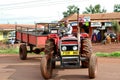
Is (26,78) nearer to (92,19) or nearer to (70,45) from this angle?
(70,45)

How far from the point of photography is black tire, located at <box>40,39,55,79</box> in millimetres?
11836

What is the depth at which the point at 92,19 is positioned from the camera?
54406 millimetres

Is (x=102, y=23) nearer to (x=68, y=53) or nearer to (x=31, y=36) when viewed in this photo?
(x=31, y=36)

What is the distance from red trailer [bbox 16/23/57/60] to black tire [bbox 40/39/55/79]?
4.21m

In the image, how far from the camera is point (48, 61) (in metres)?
12.5

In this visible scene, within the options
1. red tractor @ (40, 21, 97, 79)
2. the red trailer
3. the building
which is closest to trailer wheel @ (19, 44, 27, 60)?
the red trailer

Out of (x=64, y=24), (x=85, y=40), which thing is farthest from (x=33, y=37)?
(x=85, y=40)

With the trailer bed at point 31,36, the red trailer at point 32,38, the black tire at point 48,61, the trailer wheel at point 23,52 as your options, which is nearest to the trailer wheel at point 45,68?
the black tire at point 48,61

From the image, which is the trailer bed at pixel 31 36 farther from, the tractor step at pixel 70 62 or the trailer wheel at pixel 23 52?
the tractor step at pixel 70 62

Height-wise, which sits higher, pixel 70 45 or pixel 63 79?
pixel 70 45

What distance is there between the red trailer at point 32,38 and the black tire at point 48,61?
4206 mm

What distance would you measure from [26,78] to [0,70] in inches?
110

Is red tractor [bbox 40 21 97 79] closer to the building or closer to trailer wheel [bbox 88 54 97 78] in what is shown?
trailer wheel [bbox 88 54 97 78]

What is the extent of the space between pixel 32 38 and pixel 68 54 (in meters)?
6.74
